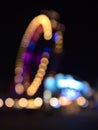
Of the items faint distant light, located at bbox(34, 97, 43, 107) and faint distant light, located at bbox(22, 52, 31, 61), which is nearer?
faint distant light, located at bbox(34, 97, 43, 107)

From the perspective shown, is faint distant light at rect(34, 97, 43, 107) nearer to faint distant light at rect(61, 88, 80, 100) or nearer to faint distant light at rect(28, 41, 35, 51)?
faint distant light at rect(28, 41, 35, 51)

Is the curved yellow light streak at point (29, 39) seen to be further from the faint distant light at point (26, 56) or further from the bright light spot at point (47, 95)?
the bright light spot at point (47, 95)

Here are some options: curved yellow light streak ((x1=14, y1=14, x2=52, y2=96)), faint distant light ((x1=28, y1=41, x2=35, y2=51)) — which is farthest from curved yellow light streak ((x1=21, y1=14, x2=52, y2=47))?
faint distant light ((x1=28, y1=41, x2=35, y2=51))

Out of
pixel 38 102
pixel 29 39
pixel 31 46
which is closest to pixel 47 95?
pixel 29 39

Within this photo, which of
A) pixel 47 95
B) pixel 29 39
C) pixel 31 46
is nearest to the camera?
pixel 31 46

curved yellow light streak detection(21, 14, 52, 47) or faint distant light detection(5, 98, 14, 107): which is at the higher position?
curved yellow light streak detection(21, 14, 52, 47)

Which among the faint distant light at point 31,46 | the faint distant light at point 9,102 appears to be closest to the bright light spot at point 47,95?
the faint distant light at point 9,102

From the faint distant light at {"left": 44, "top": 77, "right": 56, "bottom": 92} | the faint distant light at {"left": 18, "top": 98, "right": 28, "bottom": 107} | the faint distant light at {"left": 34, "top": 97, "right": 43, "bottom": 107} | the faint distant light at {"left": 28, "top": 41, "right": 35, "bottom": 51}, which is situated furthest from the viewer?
the faint distant light at {"left": 44, "top": 77, "right": 56, "bottom": 92}

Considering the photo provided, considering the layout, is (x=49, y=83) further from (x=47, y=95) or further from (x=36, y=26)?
(x=36, y=26)

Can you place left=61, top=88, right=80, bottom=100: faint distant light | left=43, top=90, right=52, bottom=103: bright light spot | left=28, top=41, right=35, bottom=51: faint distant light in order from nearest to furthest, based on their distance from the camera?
left=28, top=41, right=35, bottom=51: faint distant light → left=43, top=90, right=52, bottom=103: bright light spot → left=61, top=88, right=80, bottom=100: faint distant light

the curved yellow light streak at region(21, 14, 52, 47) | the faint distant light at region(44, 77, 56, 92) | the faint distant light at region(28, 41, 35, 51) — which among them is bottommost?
the faint distant light at region(28, 41, 35, 51)

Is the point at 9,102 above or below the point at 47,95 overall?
below
